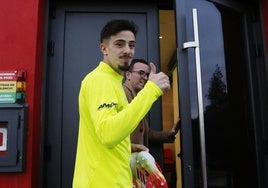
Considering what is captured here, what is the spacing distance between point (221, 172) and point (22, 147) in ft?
5.17

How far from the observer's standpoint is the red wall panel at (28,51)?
2.67 meters

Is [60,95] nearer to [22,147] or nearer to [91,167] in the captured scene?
[22,147]

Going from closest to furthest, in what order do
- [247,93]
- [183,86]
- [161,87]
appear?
[161,87]
[183,86]
[247,93]

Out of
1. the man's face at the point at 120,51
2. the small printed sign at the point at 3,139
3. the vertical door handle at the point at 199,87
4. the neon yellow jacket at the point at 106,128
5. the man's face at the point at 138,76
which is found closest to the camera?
the neon yellow jacket at the point at 106,128

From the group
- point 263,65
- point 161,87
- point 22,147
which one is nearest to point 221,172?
point 263,65

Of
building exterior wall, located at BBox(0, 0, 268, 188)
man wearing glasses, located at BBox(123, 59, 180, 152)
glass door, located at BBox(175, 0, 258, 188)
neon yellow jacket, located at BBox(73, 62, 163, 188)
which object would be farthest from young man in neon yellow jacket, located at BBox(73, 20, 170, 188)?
building exterior wall, located at BBox(0, 0, 268, 188)

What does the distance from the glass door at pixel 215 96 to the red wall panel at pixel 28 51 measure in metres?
1.18

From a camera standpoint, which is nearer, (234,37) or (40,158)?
(40,158)

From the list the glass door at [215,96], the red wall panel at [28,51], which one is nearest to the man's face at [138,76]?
the glass door at [215,96]

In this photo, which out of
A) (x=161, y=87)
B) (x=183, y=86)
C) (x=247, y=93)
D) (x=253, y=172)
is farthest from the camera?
(x=247, y=93)

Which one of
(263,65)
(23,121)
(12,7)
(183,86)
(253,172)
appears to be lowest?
(253,172)

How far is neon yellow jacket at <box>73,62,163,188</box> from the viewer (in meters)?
1.47

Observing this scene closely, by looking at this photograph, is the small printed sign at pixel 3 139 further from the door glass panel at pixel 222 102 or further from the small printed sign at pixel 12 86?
the door glass panel at pixel 222 102

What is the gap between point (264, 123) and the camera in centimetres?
294
